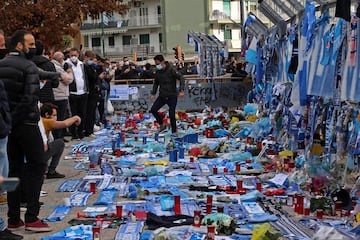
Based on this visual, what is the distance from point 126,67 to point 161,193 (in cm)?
1988

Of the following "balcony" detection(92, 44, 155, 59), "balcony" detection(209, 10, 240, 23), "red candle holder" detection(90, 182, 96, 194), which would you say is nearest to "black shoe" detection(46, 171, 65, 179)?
"red candle holder" detection(90, 182, 96, 194)

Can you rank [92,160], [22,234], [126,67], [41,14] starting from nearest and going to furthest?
1. [22,234]
2. [92,160]
3. [41,14]
4. [126,67]

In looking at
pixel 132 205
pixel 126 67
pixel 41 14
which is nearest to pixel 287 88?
pixel 132 205

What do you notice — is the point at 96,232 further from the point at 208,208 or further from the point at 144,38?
the point at 144,38

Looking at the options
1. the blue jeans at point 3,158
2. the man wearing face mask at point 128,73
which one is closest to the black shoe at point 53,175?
the blue jeans at point 3,158

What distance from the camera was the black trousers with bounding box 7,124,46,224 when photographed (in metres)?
7.19

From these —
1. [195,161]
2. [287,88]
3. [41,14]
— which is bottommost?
[195,161]

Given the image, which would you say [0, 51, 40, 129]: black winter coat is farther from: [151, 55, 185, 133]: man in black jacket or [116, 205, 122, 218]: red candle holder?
[151, 55, 185, 133]: man in black jacket

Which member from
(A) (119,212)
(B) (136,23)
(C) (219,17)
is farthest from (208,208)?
(B) (136,23)

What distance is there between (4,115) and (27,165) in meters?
0.97

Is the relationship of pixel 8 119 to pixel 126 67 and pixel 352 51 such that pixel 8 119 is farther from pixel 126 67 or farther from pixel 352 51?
pixel 126 67

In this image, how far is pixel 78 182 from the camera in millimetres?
10562

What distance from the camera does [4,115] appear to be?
21.5 feet

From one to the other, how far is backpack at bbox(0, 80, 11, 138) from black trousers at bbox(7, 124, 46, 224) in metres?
0.56
